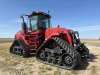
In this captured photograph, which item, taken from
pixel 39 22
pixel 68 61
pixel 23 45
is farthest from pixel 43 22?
pixel 68 61

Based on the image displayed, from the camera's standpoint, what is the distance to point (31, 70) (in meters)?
8.50

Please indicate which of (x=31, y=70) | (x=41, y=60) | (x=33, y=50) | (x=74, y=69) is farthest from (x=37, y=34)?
(x=74, y=69)

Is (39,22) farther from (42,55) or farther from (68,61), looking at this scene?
(68,61)

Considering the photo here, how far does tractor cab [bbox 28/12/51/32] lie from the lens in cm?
1165

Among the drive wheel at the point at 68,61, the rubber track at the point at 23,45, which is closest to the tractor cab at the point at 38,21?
the rubber track at the point at 23,45

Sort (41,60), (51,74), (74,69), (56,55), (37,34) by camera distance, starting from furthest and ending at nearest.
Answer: (37,34) < (41,60) < (56,55) < (74,69) < (51,74)

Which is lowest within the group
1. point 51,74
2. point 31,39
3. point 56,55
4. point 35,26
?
point 51,74

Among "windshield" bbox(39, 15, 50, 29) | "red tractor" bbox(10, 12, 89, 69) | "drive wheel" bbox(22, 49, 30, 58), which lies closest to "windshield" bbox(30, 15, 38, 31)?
"red tractor" bbox(10, 12, 89, 69)

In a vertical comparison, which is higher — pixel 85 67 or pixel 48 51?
pixel 48 51

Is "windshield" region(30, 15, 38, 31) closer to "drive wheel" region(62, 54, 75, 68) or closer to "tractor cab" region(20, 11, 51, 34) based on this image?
"tractor cab" region(20, 11, 51, 34)

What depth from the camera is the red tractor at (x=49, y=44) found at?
8669 mm

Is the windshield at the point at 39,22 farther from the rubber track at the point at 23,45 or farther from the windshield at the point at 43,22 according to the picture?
the rubber track at the point at 23,45

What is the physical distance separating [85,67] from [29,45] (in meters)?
5.15

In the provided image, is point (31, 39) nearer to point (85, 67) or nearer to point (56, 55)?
point (56, 55)
